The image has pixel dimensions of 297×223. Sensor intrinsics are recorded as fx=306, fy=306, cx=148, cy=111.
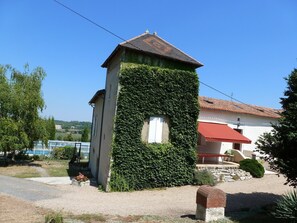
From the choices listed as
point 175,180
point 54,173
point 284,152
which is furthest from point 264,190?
point 54,173

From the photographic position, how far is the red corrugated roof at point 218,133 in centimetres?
2462

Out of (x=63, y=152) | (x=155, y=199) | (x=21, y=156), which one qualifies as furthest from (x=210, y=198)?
(x=63, y=152)

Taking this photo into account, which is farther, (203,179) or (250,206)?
(203,179)

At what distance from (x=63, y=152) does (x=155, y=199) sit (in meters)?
21.2

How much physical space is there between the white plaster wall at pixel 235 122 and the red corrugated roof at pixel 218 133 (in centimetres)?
73

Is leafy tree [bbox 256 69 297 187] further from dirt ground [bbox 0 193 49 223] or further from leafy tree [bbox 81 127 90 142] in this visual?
leafy tree [bbox 81 127 90 142]

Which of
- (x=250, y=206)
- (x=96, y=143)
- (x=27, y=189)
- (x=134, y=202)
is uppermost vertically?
(x=96, y=143)

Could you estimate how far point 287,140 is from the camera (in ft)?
43.4

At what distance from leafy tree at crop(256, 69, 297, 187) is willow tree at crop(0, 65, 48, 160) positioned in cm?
1967

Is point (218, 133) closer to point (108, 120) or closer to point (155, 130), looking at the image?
point (155, 130)

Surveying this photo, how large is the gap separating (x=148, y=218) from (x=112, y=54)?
42.2 feet

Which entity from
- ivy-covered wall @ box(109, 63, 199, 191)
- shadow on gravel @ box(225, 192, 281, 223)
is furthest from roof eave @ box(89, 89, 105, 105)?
shadow on gravel @ box(225, 192, 281, 223)

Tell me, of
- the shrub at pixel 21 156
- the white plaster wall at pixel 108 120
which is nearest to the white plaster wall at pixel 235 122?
the white plaster wall at pixel 108 120

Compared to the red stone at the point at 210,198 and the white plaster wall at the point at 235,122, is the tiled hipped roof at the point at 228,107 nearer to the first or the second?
the white plaster wall at the point at 235,122
